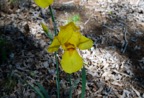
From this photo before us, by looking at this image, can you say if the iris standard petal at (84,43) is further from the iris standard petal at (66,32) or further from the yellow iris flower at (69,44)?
the iris standard petal at (66,32)

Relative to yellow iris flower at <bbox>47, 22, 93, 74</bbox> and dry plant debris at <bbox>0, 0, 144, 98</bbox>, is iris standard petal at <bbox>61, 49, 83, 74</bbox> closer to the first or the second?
yellow iris flower at <bbox>47, 22, 93, 74</bbox>

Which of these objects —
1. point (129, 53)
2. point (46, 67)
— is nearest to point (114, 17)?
point (129, 53)

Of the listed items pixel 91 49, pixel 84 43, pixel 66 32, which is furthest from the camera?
pixel 91 49

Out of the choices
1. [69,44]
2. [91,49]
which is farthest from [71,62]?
[91,49]

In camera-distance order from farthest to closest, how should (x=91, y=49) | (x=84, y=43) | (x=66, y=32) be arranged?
(x=91, y=49) < (x=84, y=43) < (x=66, y=32)

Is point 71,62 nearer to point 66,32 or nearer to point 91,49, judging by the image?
point 66,32

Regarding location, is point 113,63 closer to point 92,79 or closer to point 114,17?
point 92,79

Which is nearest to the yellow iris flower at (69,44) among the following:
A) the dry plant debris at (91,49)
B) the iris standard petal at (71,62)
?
the iris standard petal at (71,62)

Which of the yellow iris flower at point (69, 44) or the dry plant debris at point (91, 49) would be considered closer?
the yellow iris flower at point (69, 44)
